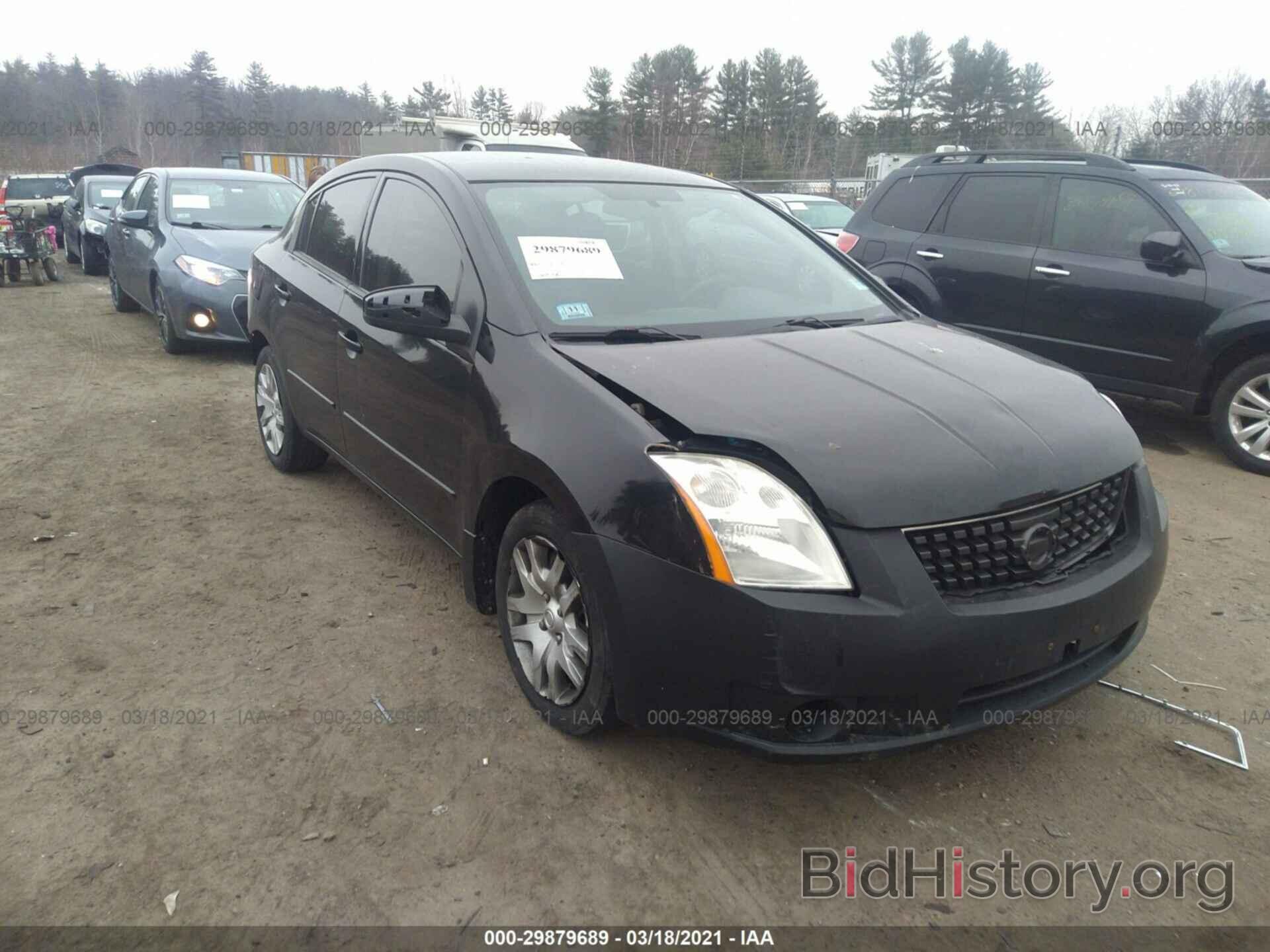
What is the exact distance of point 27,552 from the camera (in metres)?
4.15

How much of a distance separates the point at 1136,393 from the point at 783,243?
143 inches

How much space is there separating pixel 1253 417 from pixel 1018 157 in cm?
259

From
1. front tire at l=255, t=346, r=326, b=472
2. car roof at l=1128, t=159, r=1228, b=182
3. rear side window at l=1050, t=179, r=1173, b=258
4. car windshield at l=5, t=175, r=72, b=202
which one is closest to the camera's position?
front tire at l=255, t=346, r=326, b=472

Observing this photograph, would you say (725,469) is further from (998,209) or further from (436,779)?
(998,209)

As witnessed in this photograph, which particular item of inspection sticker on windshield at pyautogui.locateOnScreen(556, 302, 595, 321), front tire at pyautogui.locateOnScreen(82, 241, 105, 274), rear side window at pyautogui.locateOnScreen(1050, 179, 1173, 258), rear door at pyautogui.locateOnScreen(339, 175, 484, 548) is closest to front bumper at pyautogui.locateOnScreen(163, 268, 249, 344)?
rear door at pyautogui.locateOnScreen(339, 175, 484, 548)

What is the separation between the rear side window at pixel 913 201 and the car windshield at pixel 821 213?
743 centimetres

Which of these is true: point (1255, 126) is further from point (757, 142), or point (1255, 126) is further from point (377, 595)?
point (377, 595)

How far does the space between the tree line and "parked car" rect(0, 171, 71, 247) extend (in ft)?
10.3

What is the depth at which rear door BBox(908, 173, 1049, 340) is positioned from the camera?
656 centimetres

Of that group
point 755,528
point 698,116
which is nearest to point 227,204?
point 755,528

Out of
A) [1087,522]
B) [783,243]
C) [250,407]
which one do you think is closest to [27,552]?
[250,407]

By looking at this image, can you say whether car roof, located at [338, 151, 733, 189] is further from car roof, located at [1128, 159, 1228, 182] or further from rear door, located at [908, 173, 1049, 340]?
car roof, located at [1128, 159, 1228, 182]

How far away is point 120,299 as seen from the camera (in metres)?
11.0

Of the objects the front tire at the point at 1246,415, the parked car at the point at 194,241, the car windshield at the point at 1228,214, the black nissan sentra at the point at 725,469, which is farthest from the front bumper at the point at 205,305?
the front tire at the point at 1246,415
